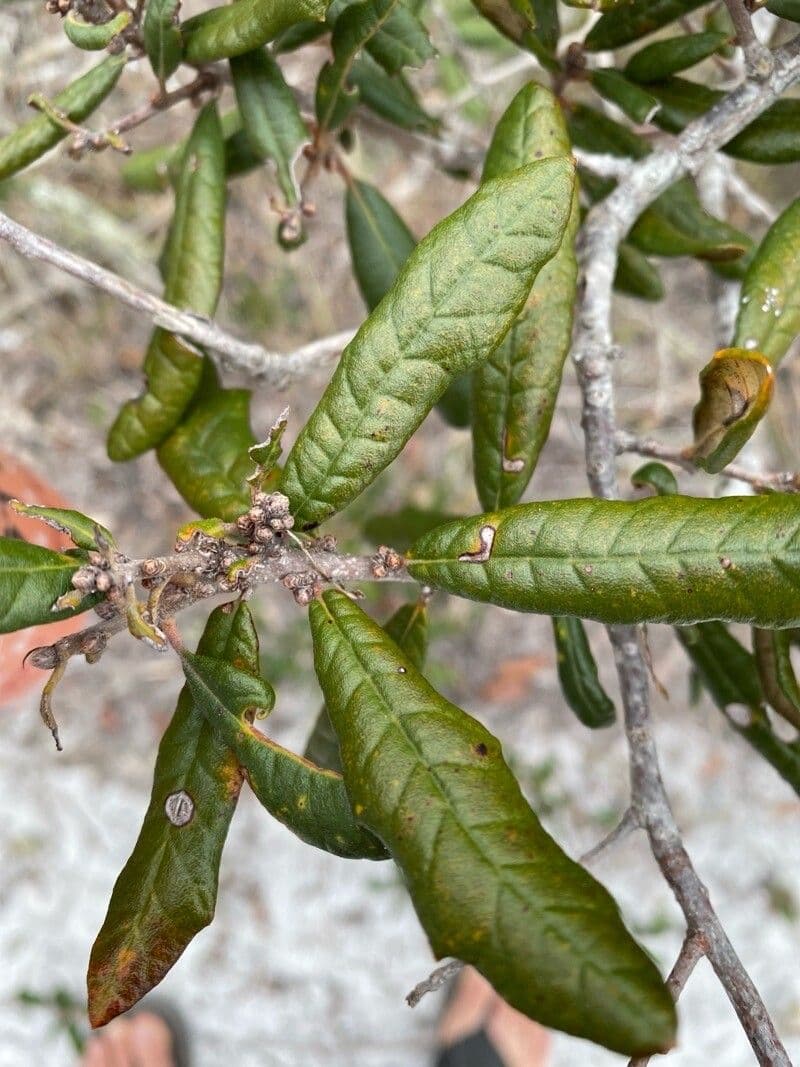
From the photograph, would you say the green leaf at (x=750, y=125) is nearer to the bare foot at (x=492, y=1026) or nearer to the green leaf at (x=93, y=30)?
the green leaf at (x=93, y=30)

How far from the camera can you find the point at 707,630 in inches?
48.9

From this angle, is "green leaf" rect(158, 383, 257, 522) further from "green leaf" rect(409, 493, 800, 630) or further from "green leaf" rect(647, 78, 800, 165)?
"green leaf" rect(647, 78, 800, 165)

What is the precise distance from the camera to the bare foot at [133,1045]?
2.86 meters

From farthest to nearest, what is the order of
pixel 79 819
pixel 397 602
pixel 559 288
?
pixel 79 819, pixel 397 602, pixel 559 288

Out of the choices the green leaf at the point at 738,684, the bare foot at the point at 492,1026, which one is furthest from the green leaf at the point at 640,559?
the bare foot at the point at 492,1026

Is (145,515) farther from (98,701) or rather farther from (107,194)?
(107,194)

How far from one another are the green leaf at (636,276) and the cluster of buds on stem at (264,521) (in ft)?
2.79

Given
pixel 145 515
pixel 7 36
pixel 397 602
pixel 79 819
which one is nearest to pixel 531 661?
pixel 397 602

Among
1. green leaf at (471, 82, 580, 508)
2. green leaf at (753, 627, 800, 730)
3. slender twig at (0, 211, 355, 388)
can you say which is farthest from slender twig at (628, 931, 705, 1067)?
slender twig at (0, 211, 355, 388)

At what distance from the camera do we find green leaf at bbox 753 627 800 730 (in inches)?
43.8

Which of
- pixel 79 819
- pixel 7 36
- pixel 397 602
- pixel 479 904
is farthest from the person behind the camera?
pixel 79 819

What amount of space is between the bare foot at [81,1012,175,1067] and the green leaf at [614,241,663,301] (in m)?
2.75

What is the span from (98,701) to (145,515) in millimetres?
644

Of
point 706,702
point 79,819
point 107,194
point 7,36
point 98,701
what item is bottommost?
point 79,819
